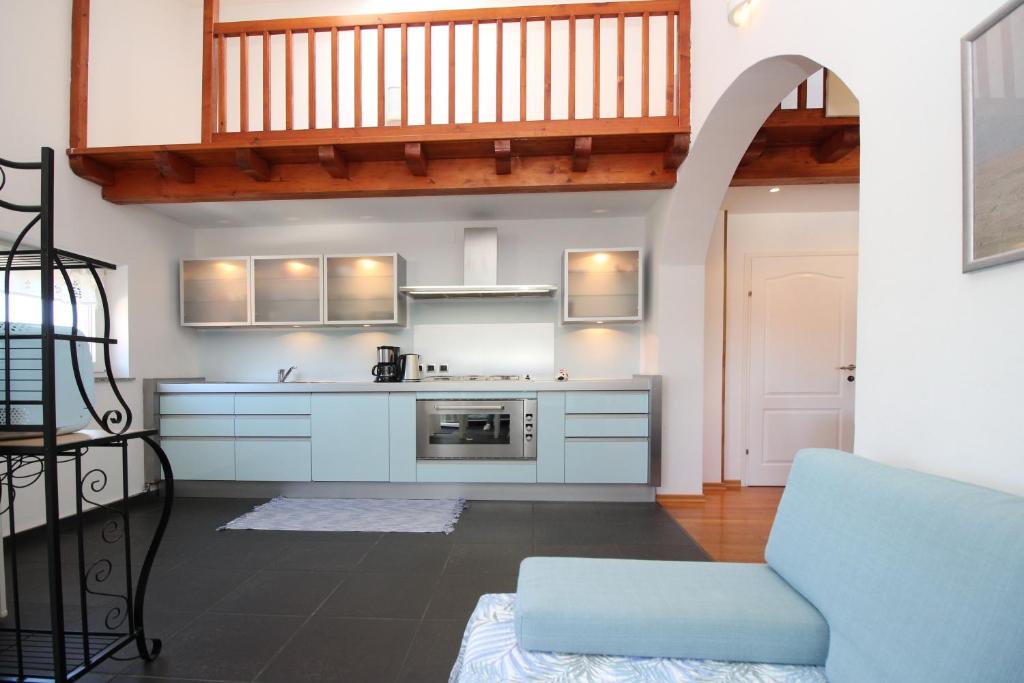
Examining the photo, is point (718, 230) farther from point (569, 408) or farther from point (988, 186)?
point (988, 186)

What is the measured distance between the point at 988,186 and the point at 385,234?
410cm

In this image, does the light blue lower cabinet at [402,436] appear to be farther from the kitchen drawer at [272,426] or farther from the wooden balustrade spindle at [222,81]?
the wooden balustrade spindle at [222,81]

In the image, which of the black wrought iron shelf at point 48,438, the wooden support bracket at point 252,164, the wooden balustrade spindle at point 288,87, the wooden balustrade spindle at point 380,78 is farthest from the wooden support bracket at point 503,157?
the black wrought iron shelf at point 48,438

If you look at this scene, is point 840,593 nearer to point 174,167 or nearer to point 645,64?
point 645,64

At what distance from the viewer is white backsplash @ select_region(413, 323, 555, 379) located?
168 inches

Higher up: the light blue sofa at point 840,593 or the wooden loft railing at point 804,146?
the wooden loft railing at point 804,146

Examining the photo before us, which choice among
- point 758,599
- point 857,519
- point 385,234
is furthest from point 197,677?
point 385,234

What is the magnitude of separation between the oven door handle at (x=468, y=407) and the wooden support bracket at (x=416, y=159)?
1.75m

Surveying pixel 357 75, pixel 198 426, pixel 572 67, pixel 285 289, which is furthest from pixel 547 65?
pixel 198 426

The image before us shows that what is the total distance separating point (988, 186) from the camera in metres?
0.91

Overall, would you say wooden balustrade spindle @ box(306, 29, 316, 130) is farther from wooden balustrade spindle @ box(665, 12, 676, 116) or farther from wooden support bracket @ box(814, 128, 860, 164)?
wooden support bracket @ box(814, 128, 860, 164)

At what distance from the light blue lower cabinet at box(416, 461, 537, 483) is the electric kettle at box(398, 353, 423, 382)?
0.76m

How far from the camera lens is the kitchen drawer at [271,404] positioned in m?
3.74

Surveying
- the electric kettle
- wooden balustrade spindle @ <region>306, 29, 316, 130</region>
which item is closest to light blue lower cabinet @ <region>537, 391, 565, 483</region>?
the electric kettle
